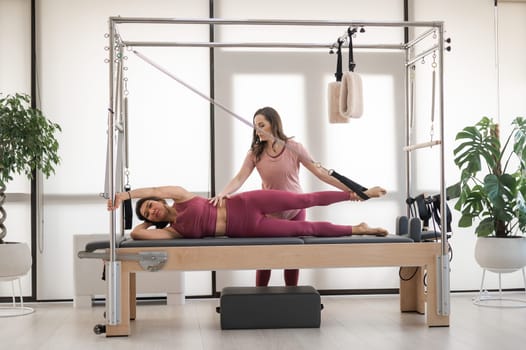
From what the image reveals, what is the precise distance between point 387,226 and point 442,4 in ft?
5.97

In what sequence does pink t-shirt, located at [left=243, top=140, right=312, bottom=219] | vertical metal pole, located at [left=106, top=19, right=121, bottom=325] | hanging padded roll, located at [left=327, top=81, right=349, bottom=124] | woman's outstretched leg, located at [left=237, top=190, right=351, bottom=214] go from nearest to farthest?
vertical metal pole, located at [left=106, top=19, right=121, bottom=325] < woman's outstretched leg, located at [left=237, top=190, right=351, bottom=214] < hanging padded roll, located at [left=327, top=81, right=349, bottom=124] < pink t-shirt, located at [left=243, top=140, right=312, bottom=219]

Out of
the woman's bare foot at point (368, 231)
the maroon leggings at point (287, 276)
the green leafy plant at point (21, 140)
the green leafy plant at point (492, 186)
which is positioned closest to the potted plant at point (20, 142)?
the green leafy plant at point (21, 140)

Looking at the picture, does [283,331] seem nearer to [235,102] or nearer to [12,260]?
[12,260]

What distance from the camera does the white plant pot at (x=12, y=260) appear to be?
5.06 meters

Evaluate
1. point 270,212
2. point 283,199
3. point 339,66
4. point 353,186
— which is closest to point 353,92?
point 339,66

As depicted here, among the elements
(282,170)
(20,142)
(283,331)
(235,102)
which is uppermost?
(235,102)

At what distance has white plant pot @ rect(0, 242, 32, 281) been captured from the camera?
5062 millimetres

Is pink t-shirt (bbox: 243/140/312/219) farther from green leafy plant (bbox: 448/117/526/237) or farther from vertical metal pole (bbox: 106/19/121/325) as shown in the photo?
green leafy plant (bbox: 448/117/526/237)

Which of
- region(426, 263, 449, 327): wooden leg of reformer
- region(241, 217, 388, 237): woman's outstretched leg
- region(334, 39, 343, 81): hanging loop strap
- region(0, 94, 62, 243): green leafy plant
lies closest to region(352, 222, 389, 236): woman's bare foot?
region(241, 217, 388, 237): woman's outstretched leg

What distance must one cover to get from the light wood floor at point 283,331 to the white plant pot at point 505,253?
317 millimetres

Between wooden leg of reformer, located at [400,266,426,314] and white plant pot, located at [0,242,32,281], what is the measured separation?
8.04 feet

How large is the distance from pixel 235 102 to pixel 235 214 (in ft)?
6.03

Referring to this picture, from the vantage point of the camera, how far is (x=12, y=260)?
16.7 ft

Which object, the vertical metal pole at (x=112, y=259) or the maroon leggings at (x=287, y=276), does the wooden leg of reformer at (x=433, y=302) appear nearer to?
the maroon leggings at (x=287, y=276)
